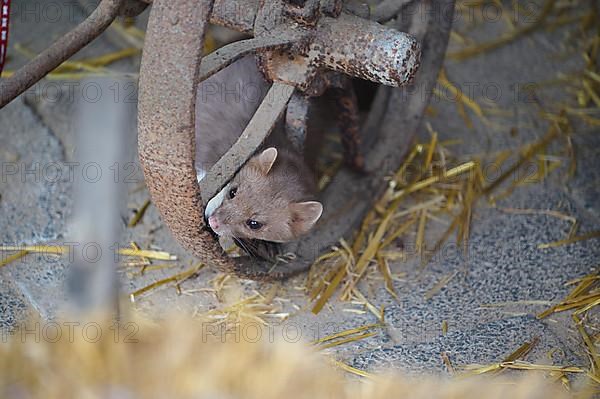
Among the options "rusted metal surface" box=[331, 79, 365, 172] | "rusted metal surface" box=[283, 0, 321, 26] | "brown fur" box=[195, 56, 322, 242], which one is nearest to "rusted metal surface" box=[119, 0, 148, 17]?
"brown fur" box=[195, 56, 322, 242]

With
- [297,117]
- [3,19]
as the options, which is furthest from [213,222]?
[3,19]

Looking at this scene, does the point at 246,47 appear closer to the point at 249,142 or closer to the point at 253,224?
the point at 249,142

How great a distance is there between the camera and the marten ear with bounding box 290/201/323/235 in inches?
103

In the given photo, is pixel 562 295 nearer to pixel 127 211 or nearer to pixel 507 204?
pixel 507 204

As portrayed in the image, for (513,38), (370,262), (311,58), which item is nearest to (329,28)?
(311,58)

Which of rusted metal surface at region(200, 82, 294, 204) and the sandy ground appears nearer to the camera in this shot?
rusted metal surface at region(200, 82, 294, 204)

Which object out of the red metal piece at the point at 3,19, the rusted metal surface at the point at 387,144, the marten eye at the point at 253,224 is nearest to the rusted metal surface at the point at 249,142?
the marten eye at the point at 253,224

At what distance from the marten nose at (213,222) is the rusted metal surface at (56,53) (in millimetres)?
596

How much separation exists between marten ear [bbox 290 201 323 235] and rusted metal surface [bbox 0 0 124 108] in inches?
30.8

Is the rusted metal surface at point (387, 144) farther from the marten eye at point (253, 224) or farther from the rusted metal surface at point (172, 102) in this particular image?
the rusted metal surface at point (172, 102)

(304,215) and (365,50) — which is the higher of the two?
(365,50)

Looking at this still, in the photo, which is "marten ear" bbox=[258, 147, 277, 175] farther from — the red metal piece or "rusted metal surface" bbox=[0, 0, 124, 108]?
the red metal piece

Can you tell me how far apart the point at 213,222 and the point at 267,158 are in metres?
0.26

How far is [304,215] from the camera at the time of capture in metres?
2.65
